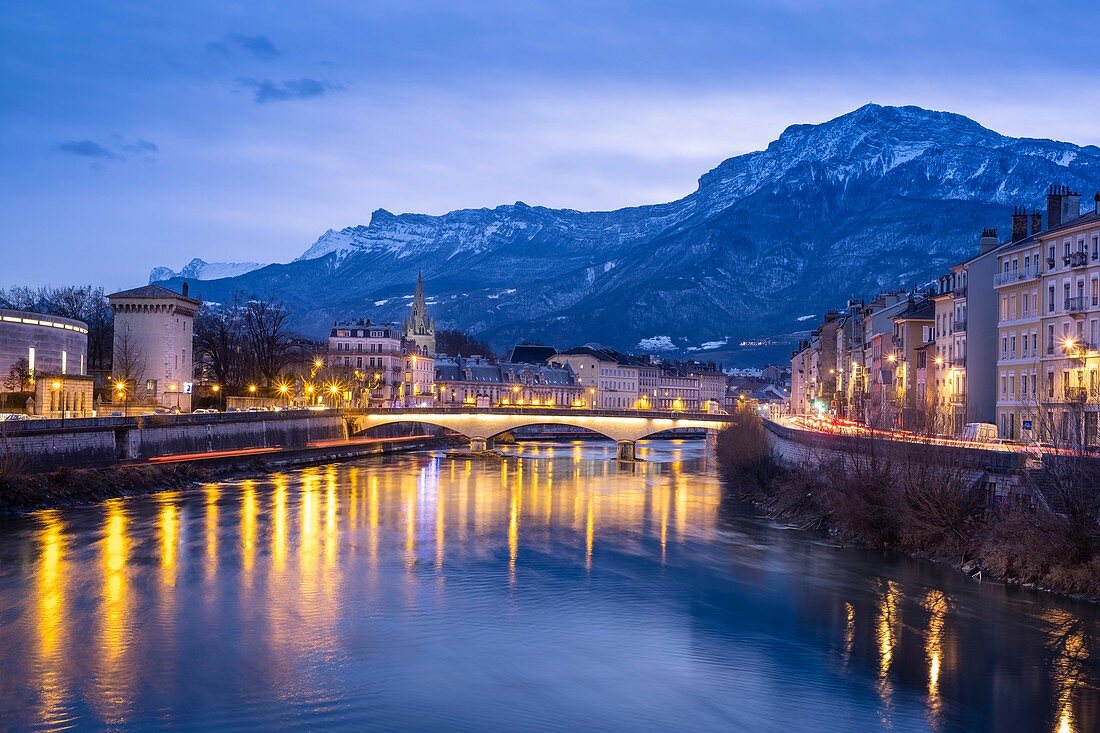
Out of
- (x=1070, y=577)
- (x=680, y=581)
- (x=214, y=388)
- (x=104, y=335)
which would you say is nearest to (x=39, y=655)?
(x=680, y=581)

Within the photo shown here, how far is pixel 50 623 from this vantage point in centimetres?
2775

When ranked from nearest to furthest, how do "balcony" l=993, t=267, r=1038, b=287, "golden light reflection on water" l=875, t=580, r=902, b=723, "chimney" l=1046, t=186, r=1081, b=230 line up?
"golden light reflection on water" l=875, t=580, r=902, b=723, "balcony" l=993, t=267, r=1038, b=287, "chimney" l=1046, t=186, r=1081, b=230

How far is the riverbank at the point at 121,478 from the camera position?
4591 cm

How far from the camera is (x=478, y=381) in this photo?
569 ft

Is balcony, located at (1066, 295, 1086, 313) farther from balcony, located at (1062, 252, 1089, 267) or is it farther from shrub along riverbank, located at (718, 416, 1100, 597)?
shrub along riverbank, located at (718, 416, 1100, 597)

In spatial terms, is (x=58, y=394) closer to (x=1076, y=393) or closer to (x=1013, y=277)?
(x=1013, y=277)

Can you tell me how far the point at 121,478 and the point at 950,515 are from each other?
37169 millimetres

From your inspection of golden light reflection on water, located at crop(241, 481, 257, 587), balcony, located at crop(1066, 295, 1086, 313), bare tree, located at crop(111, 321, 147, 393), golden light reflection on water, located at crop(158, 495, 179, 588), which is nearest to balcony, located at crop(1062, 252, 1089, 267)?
balcony, located at crop(1066, 295, 1086, 313)

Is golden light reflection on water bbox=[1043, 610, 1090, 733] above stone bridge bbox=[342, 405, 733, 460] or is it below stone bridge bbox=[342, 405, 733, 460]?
below

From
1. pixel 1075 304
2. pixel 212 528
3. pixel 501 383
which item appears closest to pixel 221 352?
pixel 212 528

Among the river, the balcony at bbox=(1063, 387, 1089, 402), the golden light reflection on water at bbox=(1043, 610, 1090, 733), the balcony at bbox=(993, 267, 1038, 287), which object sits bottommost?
the river

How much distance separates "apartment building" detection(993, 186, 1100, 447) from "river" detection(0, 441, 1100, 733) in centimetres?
1356

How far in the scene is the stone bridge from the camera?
94750 millimetres

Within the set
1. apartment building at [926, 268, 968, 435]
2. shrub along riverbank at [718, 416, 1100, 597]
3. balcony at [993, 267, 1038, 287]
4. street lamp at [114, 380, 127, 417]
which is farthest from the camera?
street lamp at [114, 380, 127, 417]
